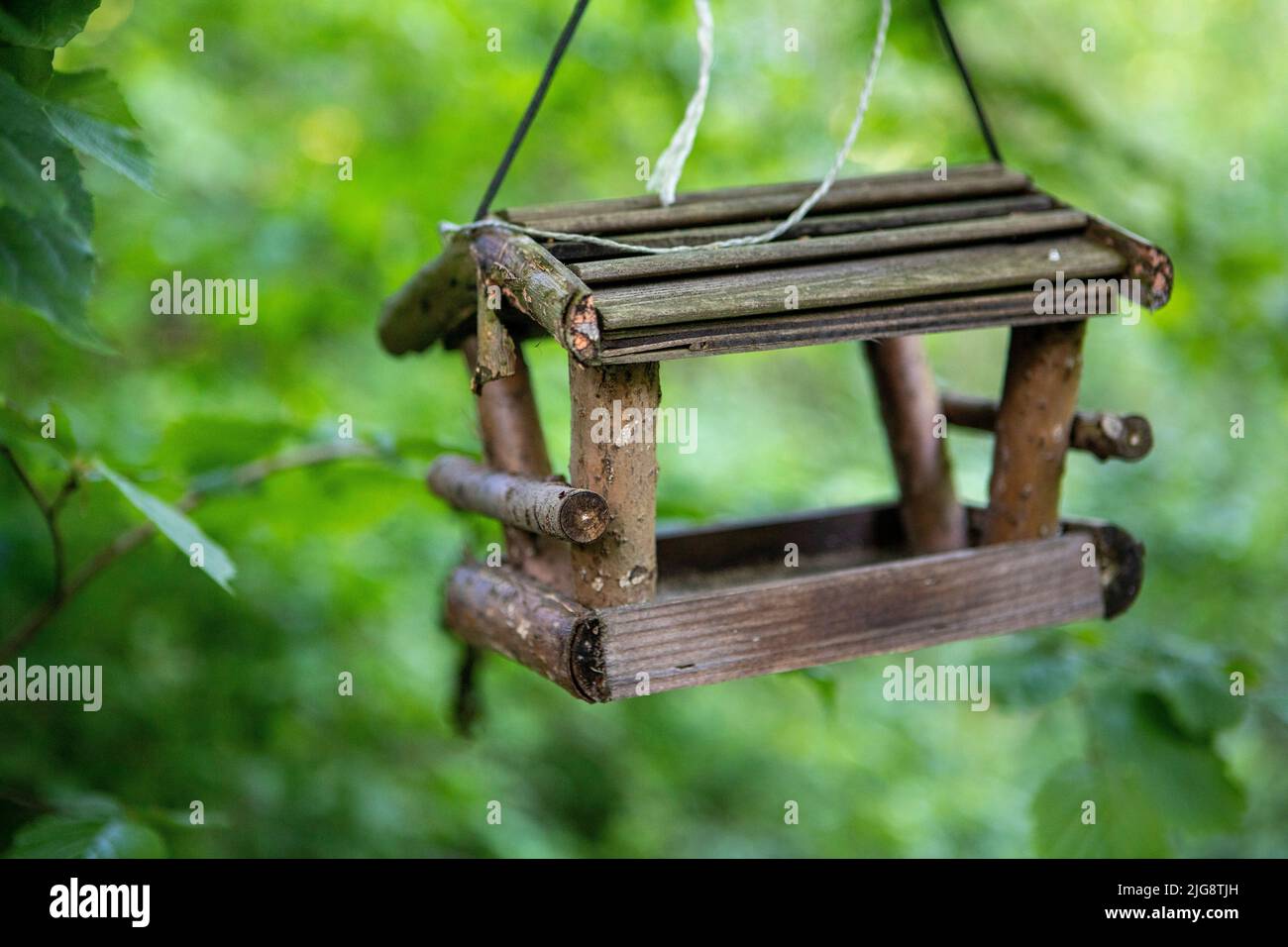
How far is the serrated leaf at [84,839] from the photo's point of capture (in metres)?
1.63

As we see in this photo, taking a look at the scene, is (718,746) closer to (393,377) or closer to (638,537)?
(393,377)

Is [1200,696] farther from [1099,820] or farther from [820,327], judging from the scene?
[820,327]

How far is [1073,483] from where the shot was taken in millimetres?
4652

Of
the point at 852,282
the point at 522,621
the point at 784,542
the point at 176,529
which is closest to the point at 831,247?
the point at 852,282

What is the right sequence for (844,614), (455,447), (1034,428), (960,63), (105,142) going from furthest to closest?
(455,447)
(1034,428)
(960,63)
(844,614)
(105,142)

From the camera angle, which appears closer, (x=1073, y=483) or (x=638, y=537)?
(x=638, y=537)

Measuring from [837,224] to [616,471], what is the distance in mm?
440

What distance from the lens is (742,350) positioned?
1348 mm

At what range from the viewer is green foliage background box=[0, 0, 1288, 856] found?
2.19 metres

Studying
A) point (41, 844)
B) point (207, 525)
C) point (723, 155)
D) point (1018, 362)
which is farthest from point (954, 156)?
point (41, 844)

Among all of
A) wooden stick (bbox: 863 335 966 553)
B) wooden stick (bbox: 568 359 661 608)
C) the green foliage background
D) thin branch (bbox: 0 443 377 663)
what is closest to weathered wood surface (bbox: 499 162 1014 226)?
wooden stick (bbox: 568 359 661 608)

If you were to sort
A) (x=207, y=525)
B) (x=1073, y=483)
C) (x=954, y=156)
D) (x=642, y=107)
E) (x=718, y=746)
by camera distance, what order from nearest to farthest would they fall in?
(x=207, y=525)
(x=954, y=156)
(x=642, y=107)
(x=1073, y=483)
(x=718, y=746)

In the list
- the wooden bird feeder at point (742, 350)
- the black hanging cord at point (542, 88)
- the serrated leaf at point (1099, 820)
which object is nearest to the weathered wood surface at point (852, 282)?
the wooden bird feeder at point (742, 350)
